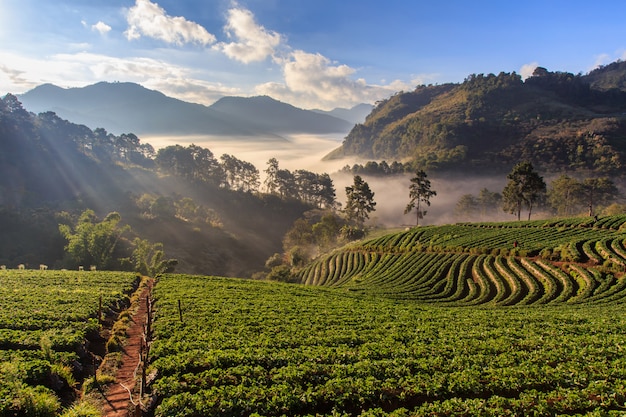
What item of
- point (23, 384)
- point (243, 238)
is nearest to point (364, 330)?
point (23, 384)

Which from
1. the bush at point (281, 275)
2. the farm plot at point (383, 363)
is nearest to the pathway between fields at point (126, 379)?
the farm plot at point (383, 363)

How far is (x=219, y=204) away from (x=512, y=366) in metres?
150

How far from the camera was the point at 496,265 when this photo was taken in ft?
157

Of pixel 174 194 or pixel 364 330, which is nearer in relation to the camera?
pixel 364 330

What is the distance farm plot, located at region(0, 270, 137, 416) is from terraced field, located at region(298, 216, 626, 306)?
96.6 ft

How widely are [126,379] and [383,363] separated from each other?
1197 cm

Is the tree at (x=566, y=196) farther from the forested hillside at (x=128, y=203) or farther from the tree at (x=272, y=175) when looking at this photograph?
the tree at (x=272, y=175)

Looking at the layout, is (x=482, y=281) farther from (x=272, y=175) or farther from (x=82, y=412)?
(x=272, y=175)

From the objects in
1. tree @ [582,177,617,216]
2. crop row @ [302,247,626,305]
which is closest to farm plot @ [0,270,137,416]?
crop row @ [302,247,626,305]

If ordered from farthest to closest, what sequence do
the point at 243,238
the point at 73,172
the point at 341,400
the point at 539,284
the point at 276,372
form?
the point at 73,172 → the point at 243,238 → the point at 539,284 → the point at 276,372 → the point at 341,400

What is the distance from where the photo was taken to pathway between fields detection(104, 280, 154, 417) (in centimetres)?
1350

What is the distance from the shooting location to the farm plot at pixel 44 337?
1228 centimetres

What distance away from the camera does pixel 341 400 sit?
41.7ft

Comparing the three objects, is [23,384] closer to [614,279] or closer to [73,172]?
[614,279]
